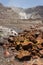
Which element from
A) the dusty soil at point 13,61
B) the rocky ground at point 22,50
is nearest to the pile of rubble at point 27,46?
the rocky ground at point 22,50

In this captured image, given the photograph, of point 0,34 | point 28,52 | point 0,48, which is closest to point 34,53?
point 28,52

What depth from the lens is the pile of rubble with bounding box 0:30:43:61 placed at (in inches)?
549

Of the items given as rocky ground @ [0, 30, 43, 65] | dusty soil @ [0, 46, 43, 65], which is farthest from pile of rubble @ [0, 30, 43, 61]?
dusty soil @ [0, 46, 43, 65]

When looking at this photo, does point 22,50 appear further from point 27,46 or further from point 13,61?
point 13,61

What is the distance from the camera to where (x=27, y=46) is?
15.0 meters

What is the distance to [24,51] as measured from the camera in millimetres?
14273

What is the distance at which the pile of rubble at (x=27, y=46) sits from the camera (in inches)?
549

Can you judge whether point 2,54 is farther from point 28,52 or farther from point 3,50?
point 28,52

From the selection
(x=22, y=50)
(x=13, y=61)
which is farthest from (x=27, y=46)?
(x=13, y=61)

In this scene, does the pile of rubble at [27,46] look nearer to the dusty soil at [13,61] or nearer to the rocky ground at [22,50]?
the rocky ground at [22,50]

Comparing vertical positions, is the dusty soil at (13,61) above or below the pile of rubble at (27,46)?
below

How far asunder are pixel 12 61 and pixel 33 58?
1.33 m

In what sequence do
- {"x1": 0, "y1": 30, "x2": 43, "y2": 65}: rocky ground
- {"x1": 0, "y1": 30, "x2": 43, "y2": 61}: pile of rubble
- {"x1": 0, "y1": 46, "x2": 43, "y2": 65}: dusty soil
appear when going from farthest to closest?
{"x1": 0, "y1": 30, "x2": 43, "y2": 61}: pile of rubble → {"x1": 0, "y1": 30, "x2": 43, "y2": 65}: rocky ground → {"x1": 0, "y1": 46, "x2": 43, "y2": 65}: dusty soil

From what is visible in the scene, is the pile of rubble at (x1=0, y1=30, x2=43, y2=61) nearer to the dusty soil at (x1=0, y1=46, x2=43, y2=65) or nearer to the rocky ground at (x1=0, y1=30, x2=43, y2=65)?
the rocky ground at (x1=0, y1=30, x2=43, y2=65)
